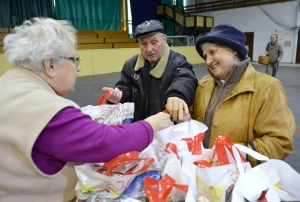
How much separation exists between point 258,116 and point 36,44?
97cm

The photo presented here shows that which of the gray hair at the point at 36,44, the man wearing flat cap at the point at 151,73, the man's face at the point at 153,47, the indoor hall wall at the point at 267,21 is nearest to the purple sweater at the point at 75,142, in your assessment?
the gray hair at the point at 36,44

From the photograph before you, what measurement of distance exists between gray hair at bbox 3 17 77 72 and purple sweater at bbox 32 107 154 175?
25cm

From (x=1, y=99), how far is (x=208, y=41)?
947 millimetres

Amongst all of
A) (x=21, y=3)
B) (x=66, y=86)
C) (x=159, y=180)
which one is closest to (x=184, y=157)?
(x=159, y=180)

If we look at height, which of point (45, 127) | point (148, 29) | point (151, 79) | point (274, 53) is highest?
point (148, 29)

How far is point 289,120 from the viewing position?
103 cm

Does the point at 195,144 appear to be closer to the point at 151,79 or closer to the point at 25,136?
the point at 25,136

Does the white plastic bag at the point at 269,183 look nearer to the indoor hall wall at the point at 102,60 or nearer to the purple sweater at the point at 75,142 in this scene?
the purple sweater at the point at 75,142

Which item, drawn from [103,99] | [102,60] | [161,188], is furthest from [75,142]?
[102,60]

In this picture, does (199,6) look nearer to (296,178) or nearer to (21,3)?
(21,3)

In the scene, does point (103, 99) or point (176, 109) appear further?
point (103, 99)

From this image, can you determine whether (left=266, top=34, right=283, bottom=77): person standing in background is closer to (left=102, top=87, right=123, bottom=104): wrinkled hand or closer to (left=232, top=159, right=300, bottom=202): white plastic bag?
(left=102, top=87, right=123, bottom=104): wrinkled hand

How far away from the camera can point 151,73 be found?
1699 millimetres

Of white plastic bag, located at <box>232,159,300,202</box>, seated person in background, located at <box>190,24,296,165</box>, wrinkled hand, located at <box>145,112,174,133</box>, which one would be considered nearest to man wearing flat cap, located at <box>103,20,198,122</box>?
seated person in background, located at <box>190,24,296,165</box>
